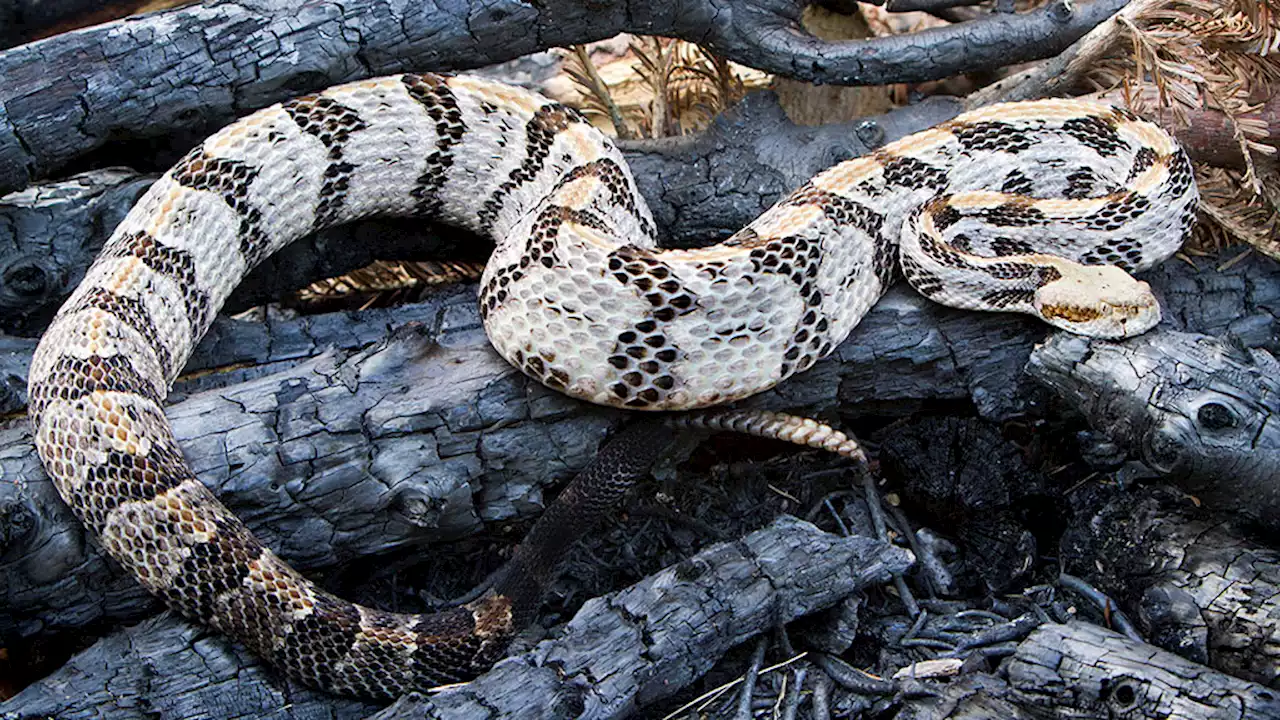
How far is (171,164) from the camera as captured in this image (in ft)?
14.6

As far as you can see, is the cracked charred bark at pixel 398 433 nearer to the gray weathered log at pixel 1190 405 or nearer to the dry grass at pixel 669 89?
the gray weathered log at pixel 1190 405

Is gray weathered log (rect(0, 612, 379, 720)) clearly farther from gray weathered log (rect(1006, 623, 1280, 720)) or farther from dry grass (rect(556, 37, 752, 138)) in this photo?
dry grass (rect(556, 37, 752, 138))

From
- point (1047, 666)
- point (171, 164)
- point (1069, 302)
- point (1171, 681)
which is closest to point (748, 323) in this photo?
point (1069, 302)

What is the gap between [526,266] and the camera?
139 inches

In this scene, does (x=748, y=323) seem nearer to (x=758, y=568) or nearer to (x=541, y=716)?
(x=758, y=568)

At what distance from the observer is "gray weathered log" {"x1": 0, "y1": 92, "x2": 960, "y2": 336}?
13.7ft

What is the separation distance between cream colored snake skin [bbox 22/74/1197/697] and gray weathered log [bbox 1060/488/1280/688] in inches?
25.1

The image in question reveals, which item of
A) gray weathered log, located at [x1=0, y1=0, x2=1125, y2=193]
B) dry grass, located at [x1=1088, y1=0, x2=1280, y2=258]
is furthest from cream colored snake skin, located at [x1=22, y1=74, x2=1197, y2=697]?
dry grass, located at [x1=1088, y1=0, x2=1280, y2=258]

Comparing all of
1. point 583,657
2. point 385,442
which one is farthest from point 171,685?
point 583,657

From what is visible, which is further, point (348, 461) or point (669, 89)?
point (669, 89)

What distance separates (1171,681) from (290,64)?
148 inches

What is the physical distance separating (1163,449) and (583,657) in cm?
189

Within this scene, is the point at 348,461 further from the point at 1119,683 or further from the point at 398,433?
the point at 1119,683

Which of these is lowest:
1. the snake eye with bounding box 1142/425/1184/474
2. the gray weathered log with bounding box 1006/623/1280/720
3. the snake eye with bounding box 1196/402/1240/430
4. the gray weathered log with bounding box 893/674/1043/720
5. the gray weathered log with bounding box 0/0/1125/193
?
the gray weathered log with bounding box 893/674/1043/720
